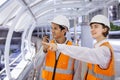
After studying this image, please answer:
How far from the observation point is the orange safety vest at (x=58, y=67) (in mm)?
2811

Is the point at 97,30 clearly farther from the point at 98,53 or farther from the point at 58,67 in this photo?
the point at 58,67

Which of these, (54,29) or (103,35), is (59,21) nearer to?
(54,29)

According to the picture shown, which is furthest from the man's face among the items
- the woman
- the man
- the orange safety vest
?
the woman

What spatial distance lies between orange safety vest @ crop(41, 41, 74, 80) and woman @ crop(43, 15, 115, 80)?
230 mm

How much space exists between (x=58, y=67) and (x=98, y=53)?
0.62 metres

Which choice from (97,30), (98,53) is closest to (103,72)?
(98,53)

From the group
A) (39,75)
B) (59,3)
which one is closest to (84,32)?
(59,3)

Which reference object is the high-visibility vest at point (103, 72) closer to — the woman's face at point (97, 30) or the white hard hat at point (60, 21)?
the woman's face at point (97, 30)

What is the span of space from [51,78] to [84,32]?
24.6 ft

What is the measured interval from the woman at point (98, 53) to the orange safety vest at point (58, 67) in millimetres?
230

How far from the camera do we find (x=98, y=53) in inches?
91.4

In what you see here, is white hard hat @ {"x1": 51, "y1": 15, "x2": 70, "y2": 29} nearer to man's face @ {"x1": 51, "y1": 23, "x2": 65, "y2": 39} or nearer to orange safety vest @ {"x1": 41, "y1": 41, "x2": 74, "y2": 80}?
man's face @ {"x1": 51, "y1": 23, "x2": 65, "y2": 39}

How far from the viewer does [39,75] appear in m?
3.11

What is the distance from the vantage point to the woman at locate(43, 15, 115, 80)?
89.4 inches
